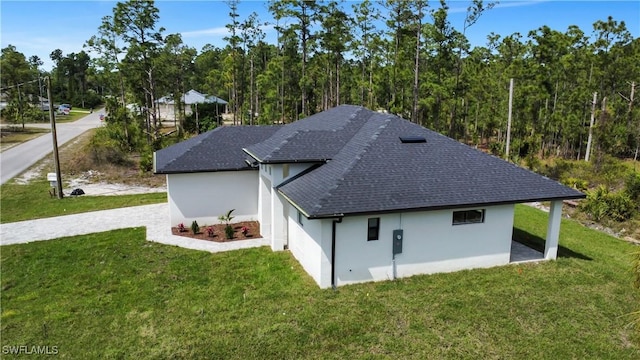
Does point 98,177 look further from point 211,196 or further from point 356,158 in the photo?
point 356,158

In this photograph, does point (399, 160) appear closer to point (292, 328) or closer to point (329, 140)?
point (329, 140)

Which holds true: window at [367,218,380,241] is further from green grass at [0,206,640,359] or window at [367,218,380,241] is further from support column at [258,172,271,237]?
support column at [258,172,271,237]

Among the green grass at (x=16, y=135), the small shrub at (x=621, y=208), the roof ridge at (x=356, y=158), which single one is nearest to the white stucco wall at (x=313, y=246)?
the roof ridge at (x=356, y=158)

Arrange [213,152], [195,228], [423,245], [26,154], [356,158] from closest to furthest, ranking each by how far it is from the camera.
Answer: [423,245] < [356,158] < [195,228] < [213,152] < [26,154]

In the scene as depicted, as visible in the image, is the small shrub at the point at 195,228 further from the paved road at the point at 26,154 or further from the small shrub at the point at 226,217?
the paved road at the point at 26,154

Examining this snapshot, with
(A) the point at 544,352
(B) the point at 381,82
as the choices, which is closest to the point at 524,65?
(B) the point at 381,82

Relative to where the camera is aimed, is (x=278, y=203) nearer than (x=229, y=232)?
Yes

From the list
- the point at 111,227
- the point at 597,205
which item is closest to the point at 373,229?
the point at 111,227

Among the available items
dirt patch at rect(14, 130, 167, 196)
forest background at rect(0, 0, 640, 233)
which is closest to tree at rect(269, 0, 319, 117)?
forest background at rect(0, 0, 640, 233)
